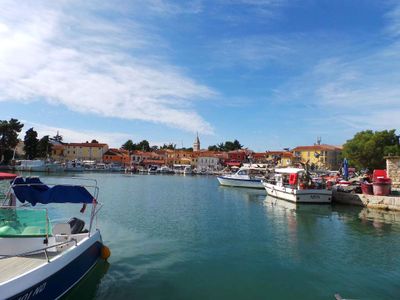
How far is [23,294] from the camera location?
905cm

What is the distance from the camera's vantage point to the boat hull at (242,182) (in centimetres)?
6372

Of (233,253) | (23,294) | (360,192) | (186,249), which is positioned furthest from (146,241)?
(360,192)

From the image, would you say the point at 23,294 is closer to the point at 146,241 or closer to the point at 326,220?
the point at 146,241

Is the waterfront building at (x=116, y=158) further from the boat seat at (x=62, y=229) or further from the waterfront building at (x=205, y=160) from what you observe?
the boat seat at (x=62, y=229)

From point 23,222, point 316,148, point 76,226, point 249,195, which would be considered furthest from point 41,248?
point 316,148

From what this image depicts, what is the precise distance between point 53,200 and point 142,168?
135 meters

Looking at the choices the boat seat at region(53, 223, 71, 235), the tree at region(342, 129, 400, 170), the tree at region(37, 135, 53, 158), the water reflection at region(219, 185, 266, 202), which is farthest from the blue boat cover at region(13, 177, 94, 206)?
the tree at region(37, 135, 53, 158)

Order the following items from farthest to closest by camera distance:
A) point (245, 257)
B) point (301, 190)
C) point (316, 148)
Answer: point (316, 148) → point (301, 190) → point (245, 257)

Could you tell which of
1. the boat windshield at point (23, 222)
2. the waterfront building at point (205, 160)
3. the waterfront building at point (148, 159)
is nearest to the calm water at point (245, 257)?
the boat windshield at point (23, 222)

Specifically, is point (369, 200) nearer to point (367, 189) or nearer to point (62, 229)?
point (367, 189)

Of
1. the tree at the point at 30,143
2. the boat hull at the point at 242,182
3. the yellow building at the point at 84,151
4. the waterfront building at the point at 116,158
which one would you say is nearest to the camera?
the boat hull at the point at 242,182

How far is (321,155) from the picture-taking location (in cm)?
14138

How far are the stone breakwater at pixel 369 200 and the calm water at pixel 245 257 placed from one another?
190 cm

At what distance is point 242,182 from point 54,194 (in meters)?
53.7
